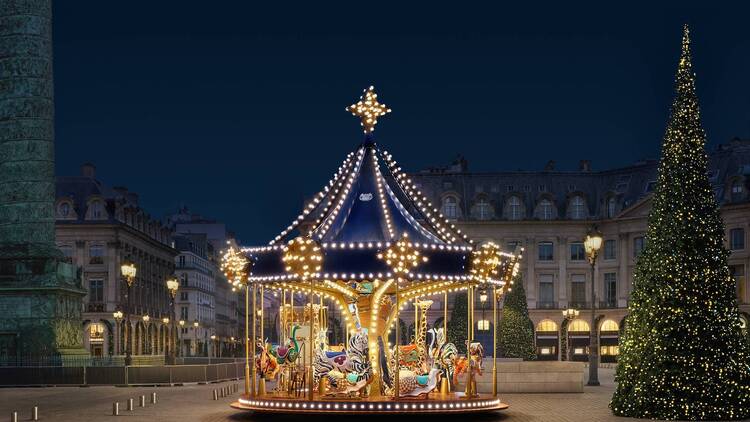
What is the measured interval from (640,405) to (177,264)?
96.7 m

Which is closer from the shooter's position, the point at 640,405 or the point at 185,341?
the point at 640,405

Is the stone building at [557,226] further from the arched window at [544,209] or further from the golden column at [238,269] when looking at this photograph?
the golden column at [238,269]

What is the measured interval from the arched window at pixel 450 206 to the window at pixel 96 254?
2607 centimetres

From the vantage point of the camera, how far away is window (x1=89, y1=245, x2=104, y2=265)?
8931 cm

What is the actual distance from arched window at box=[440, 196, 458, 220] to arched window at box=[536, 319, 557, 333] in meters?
10.6

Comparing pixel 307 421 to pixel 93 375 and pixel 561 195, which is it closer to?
pixel 93 375

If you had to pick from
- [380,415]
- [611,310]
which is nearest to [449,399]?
[380,415]

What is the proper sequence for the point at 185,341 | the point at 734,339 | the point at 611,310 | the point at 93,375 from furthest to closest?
1. the point at 185,341
2. the point at 611,310
3. the point at 93,375
4. the point at 734,339

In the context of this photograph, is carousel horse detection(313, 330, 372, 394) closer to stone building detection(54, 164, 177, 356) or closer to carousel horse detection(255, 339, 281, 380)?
carousel horse detection(255, 339, 281, 380)

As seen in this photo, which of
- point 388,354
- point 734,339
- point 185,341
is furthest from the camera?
point 185,341

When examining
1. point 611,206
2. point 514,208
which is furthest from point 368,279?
point 514,208

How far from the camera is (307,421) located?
2448cm

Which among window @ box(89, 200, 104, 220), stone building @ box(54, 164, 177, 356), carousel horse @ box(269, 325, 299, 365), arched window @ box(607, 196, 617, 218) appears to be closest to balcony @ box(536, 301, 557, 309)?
arched window @ box(607, 196, 617, 218)

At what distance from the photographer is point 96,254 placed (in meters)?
89.5
